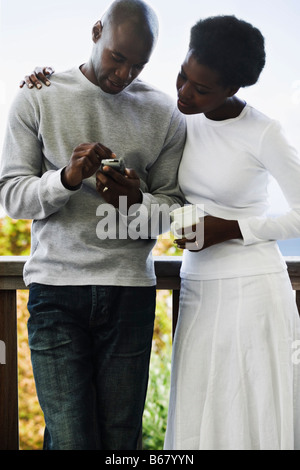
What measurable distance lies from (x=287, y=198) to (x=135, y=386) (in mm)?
612

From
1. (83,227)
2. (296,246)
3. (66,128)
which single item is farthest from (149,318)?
(296,246)

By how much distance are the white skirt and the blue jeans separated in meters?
0.13

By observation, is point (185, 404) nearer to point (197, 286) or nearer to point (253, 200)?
point (197, 286)

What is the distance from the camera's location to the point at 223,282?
139 cm

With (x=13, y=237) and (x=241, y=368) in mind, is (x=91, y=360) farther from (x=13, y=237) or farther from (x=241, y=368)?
(x=13, y=237)

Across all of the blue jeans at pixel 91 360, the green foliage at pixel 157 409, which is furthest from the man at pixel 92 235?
the green foliage at pixel 157 409

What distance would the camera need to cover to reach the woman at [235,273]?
1.34 m

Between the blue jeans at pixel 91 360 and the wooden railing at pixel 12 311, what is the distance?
0.16 metres

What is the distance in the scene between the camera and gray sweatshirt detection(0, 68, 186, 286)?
4.29ft

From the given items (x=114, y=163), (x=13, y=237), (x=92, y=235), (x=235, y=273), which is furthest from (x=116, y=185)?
(x=13, y=237)

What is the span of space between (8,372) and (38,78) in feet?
2.72

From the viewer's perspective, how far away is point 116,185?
1.25 metres

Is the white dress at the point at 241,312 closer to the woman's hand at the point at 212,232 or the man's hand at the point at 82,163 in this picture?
the woman's hand at the point at 212,232

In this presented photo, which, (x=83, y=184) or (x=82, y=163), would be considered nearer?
(x=82, y=163)
